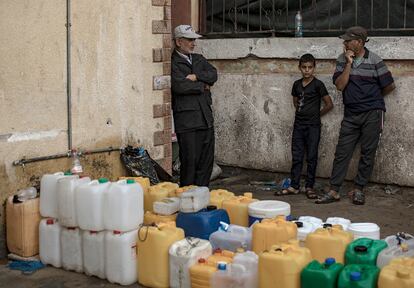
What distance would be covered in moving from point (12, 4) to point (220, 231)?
2.97m

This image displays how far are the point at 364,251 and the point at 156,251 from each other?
64.4 inches

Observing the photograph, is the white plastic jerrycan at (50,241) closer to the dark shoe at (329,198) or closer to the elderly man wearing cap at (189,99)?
the elderly man wearing cap at (189,99)

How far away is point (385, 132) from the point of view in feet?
28.8

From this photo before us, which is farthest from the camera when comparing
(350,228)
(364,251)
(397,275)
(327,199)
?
(327,199)

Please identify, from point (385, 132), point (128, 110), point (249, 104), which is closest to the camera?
point (128, 110)

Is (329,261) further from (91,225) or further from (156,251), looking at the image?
(91,225)

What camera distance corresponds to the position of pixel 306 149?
359 inches

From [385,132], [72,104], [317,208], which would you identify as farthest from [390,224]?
[72,104]

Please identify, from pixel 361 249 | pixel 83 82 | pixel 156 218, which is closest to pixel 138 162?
pixel 83 82

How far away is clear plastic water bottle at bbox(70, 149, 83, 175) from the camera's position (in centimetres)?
673

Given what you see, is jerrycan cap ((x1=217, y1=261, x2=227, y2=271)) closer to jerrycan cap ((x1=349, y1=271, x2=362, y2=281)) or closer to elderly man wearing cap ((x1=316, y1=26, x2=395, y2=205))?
jerrycan cap ((x1=349, y1=271, x2=362, y2=281))

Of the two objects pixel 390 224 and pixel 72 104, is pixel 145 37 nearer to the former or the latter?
pixel 72 104

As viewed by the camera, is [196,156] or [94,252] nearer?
[94,252]

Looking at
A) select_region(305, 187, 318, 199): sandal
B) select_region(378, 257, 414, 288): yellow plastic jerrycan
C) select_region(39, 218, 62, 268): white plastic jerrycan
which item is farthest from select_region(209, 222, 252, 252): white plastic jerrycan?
select_region(305, 187, 318, 199): sandal
